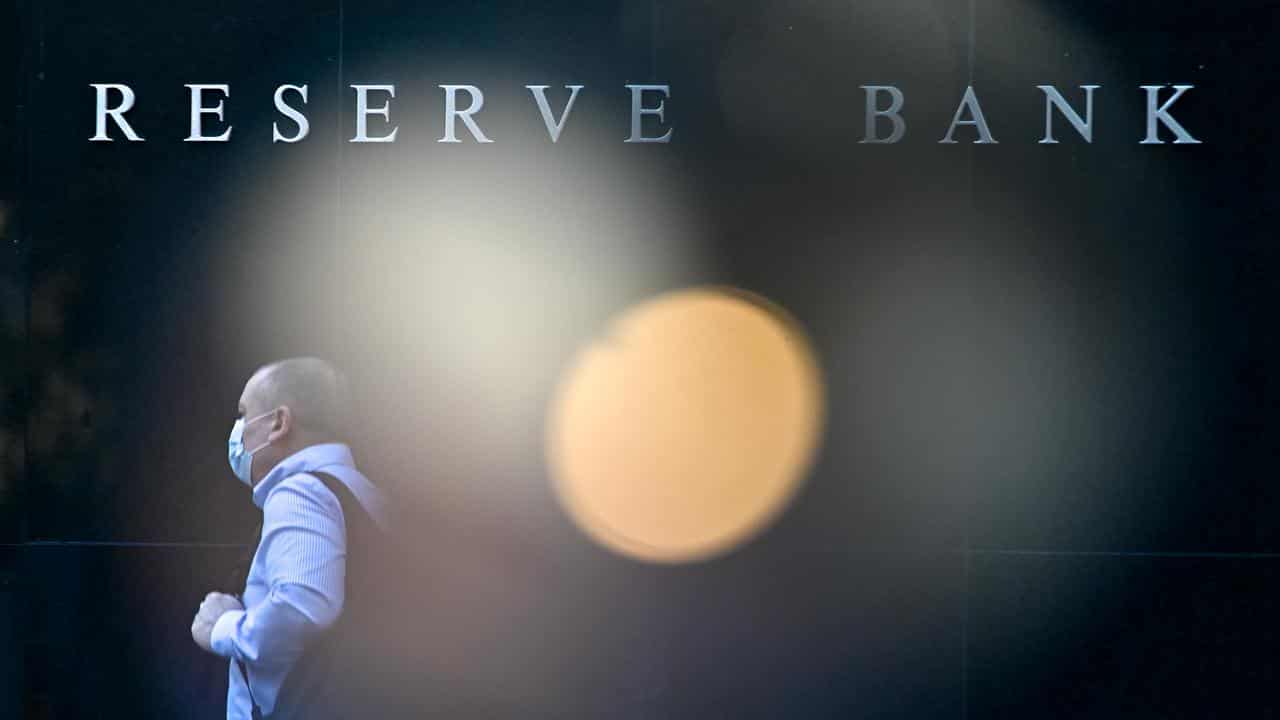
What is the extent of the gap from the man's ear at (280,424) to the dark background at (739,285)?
2.23 ft

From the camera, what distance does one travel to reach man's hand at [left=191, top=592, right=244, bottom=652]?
4352 millimetres

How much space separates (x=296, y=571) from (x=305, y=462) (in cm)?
40

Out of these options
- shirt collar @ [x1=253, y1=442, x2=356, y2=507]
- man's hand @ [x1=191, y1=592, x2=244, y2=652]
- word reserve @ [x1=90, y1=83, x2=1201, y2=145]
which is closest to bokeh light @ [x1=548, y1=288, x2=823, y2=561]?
word reserve @ [x1=90, y1=83, x2=1201, y2=145]

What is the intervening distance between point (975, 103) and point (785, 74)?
0.83m

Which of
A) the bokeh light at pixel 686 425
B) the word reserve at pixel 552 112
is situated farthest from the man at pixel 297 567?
the word reserve at pixel 552 112

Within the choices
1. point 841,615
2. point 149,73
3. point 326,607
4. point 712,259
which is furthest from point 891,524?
point 149,73

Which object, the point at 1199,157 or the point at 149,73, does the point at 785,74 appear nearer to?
the point at 1199,157

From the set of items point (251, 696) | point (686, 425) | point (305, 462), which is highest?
point (686, 425)

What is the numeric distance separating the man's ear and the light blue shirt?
7.7 inches

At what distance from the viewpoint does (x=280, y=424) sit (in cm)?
441

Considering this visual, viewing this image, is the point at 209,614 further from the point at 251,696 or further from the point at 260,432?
the point at 260,432

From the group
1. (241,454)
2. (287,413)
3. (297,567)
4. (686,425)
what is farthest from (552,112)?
(297,567)

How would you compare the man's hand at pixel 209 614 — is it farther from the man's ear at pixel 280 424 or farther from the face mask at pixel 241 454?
the man's ear at pixel 280 424

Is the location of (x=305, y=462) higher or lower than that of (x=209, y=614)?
higher
